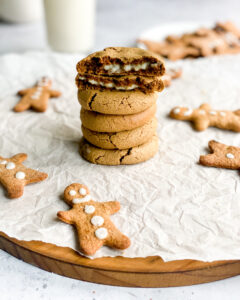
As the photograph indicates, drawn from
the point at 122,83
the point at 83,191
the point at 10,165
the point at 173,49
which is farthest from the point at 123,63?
the point at 173,49

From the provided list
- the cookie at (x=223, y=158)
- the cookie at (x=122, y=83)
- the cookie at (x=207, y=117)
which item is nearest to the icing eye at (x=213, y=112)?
the cookie at (x=207, y=117)

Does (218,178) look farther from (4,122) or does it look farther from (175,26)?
(175,26)

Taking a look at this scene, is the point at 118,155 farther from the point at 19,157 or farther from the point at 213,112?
the point at 213,112

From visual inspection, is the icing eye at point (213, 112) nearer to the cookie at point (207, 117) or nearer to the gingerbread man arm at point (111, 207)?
the cookie at point (207, 117)

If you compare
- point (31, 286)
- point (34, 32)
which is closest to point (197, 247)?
point (31, 286)

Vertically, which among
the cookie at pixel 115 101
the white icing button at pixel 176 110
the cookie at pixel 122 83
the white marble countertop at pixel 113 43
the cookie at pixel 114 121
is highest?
the cookie at pixel 122 83

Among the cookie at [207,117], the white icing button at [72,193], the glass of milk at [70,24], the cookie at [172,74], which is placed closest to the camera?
the white icing button at [72,193]
